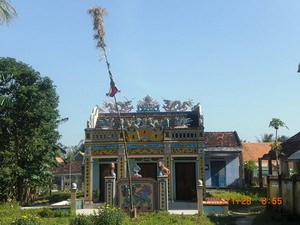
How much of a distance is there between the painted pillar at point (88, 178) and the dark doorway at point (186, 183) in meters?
4.43

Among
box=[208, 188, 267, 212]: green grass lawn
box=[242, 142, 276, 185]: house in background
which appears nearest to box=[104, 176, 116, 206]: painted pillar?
box=[208, 188, 267, 212]: green grass lawn

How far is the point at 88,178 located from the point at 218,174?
13.0 m

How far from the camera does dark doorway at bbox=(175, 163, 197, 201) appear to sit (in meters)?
21.7

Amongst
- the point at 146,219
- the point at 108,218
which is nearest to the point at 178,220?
the point at 146,219

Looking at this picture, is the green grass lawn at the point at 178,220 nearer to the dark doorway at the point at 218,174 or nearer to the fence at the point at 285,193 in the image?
the fence at the point at 285,193

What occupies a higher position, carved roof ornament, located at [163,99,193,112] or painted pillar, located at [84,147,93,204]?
carved roof ornament, located at [163,99,193,112]

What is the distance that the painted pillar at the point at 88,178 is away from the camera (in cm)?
2103

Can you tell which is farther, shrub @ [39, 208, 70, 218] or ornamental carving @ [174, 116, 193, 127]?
ornamental carving @ [174, 116, 193, 127]

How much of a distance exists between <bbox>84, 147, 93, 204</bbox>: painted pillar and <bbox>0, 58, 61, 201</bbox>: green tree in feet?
13.0

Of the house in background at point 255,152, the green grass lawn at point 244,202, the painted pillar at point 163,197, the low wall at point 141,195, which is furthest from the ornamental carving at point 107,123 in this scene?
the house in background at point 255,152

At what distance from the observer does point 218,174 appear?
103ft

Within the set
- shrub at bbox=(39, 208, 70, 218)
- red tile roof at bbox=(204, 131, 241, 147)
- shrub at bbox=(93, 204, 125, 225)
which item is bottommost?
shrub at bbox=(39, 208, 70, 218)

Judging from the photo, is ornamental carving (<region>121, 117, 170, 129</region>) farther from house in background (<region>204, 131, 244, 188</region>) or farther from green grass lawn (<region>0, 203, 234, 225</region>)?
house in background (<region>204, 131, 244, 188</region>)

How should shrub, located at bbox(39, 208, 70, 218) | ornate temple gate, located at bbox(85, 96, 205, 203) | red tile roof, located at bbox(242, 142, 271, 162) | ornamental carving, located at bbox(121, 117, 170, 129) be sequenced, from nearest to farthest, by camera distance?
1. shrub, located at bbox(39, 208, 70, 218)
2. ornate temple gate, located at bbox(85, 96, 205, 203)
3. ornamental carving, located at bbox(121, 117, 170, 129)
4. red tile roof, located at bbox(242, 142, 271, 162)
